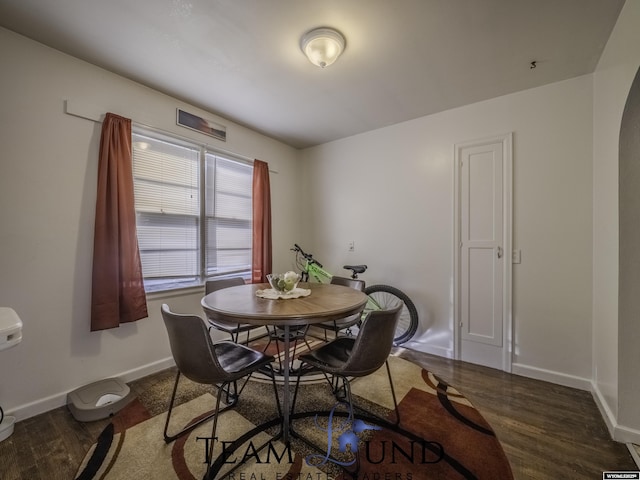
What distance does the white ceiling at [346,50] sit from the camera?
1.64 metres

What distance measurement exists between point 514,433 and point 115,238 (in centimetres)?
321

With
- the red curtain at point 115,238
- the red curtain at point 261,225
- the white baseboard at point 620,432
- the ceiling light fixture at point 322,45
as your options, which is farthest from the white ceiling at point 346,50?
the white baseboard at point 620,432

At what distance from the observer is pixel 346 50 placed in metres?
2.00

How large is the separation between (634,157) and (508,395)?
1.87 meters

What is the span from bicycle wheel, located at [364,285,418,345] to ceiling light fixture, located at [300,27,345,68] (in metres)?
2.31

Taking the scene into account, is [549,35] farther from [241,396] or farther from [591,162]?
[241,396]

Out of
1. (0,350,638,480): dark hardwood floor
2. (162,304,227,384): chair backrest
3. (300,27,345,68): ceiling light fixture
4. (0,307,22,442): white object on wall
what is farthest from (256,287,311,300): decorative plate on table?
(300,27,345,68): ceiling light fixture

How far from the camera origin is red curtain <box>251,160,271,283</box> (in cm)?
343

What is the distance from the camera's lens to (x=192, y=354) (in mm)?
1411

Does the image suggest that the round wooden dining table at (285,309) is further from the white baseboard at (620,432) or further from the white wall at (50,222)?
the white baseboard at (620,432)

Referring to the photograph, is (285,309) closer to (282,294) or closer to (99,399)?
(282,294)

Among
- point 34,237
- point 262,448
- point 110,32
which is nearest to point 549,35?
point 110,32

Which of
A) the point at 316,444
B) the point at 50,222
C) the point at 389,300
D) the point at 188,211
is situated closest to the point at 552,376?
the point at 389,300

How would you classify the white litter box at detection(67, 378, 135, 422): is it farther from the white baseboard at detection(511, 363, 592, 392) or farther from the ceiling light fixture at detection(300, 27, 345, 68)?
the white baseboard at detection(511, 363, 592, 392)
